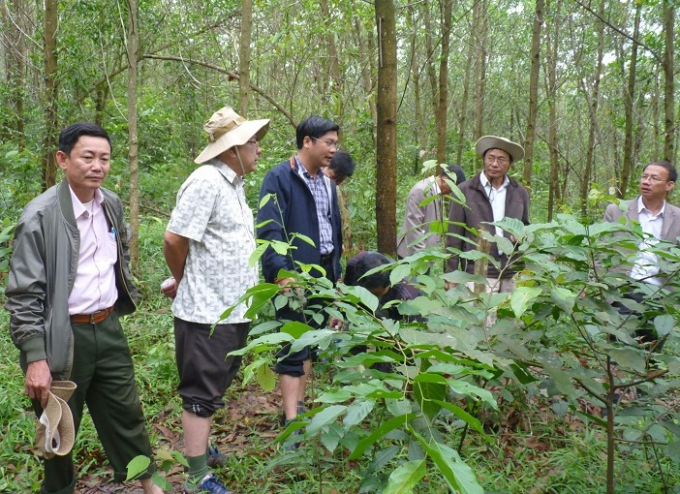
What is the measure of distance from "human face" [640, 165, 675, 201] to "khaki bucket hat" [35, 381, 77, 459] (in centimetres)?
401

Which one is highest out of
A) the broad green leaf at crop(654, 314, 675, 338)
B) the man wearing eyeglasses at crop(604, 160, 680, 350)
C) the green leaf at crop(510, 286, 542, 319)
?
the man wearing eyeglasses at crop(604, 160, 680, 350)

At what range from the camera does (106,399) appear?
2.81 metres

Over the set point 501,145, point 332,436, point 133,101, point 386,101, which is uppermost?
point 133,101

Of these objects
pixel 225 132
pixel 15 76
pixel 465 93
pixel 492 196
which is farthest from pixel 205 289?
pixel 465 93

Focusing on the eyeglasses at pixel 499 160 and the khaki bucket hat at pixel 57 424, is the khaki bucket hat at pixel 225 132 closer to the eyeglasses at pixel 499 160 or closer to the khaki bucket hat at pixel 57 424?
the khaki bucket hat at pixel 57 424

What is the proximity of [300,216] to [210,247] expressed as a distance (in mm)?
779

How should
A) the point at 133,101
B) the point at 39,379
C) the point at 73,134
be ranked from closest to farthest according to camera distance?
the point at 39,379
the point at 73,134
the point at 133,101

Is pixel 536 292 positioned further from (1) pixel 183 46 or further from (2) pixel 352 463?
(1) pixel 183 46

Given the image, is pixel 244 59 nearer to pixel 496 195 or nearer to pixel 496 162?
pixel 496 162

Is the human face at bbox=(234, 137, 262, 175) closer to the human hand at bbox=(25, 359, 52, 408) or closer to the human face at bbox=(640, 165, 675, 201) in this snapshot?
the human hand at bbox=(25, 359, 52, 408)

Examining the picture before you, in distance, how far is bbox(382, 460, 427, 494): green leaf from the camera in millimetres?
1102

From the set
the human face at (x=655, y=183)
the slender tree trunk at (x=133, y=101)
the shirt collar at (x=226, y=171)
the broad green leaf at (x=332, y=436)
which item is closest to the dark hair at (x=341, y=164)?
the shirt collar at (x=226, y=171)

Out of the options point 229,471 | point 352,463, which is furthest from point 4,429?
point 352,463

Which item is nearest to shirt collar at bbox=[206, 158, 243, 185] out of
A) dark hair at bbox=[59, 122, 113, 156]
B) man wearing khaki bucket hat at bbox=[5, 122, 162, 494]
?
man wearing khaki bucket hat at bbox=[5, 122, 162, 494]
